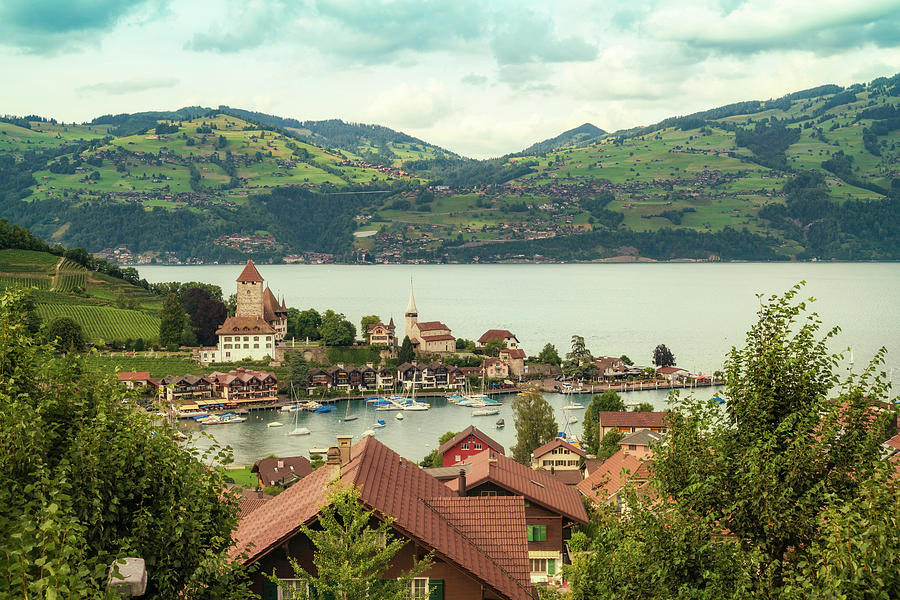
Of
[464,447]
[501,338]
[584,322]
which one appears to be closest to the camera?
[464,447]

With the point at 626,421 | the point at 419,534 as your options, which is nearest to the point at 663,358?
the point at 626,421

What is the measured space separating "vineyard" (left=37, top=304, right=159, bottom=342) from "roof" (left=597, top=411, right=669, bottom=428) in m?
52.3

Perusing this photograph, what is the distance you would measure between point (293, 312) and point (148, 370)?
1037 inches

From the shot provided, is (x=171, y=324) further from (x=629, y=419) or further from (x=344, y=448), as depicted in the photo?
(x=344, y=448)

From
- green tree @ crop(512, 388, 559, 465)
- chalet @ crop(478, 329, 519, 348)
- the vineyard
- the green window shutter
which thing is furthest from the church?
the green window shutter

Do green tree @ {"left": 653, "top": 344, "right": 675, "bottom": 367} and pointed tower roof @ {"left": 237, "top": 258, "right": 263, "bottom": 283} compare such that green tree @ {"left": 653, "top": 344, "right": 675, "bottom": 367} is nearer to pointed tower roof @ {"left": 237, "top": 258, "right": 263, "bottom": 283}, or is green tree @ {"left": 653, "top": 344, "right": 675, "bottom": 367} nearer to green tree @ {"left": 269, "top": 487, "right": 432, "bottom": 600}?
pointed tower roof @ {"left": 237, "top": 258, "right": 263, "bottom": 283}

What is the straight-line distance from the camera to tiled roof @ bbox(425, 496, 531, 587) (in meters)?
12.3

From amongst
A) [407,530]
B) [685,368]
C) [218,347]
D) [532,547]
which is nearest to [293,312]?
[218,347]

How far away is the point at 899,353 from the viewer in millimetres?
92562

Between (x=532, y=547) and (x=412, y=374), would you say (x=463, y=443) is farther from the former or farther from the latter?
(x=412, y=374)

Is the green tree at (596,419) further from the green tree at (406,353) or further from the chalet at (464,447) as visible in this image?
the green tree at (406,353)

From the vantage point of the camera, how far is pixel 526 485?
2086 centimetres

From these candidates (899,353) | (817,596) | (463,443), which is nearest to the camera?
(817,596)

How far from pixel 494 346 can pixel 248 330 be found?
28426 mm
